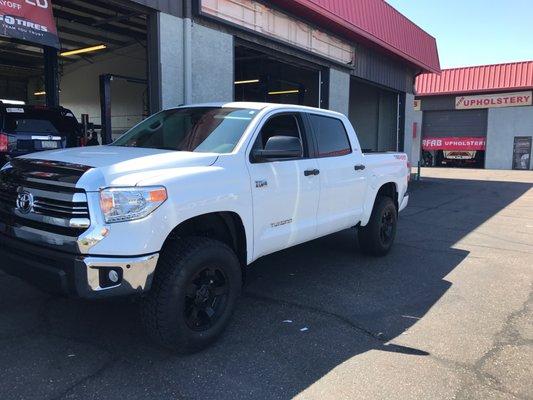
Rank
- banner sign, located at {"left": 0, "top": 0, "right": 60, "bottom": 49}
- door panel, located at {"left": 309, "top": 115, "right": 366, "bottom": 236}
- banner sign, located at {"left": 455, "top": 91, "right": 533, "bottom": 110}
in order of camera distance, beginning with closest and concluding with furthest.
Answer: door panel, located at {"left": 309, "top": 115, "right": 366, "bottom": 236}, banner sign, located at {"left": 0, "top": 0, "right": 60, "bottom": 49}, banner sign, located at {"left": 455, "top": 91, "right": 533, "bottom": 110}

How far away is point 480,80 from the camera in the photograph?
94.5 feet

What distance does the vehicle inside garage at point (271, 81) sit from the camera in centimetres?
1723

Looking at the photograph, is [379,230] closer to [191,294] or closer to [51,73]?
[191,294]

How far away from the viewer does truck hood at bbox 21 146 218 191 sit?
329 cm

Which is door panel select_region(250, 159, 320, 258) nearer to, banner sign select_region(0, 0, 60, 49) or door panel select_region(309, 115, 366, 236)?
door panel select_region(309, 115, 366, 236)

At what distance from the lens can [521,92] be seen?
28.3m

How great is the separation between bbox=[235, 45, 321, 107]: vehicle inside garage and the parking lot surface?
10542 millimetres

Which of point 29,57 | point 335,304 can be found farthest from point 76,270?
point 29,57

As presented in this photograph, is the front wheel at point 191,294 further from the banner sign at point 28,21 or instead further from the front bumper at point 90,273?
the banner sign at point 28,21

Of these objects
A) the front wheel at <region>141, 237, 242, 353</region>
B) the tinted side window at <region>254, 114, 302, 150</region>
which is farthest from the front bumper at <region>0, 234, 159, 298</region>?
the tinted side window at <region>254, 114, 302, 150</region>

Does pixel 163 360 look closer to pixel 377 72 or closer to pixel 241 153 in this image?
pixel 241 153

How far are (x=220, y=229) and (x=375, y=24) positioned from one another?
12.2 metres

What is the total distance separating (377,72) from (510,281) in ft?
38.6

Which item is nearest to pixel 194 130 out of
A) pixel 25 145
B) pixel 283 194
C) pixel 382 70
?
pixel 283 194
